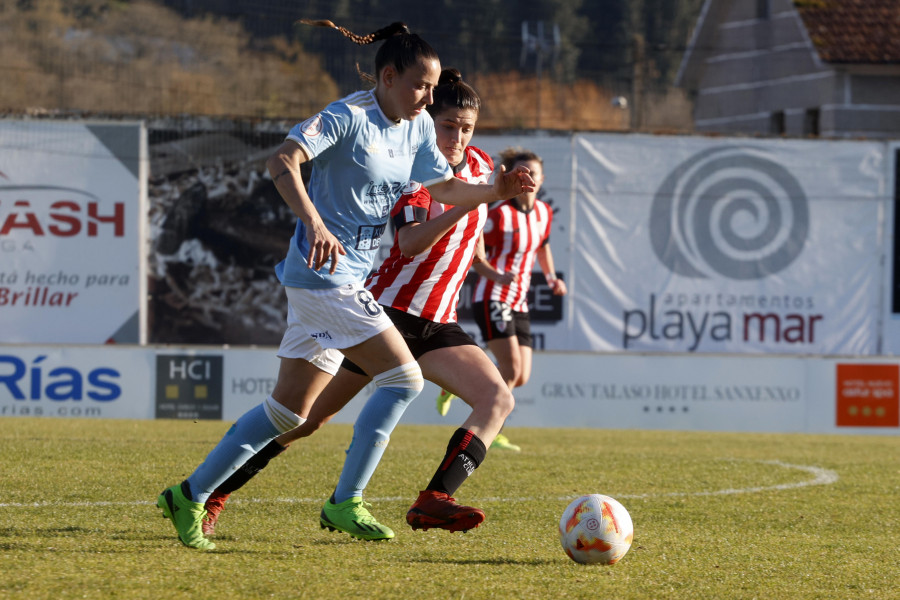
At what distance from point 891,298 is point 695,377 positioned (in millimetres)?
4206

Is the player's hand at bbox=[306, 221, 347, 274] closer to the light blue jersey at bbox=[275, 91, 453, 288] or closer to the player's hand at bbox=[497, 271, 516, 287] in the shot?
the light blue jersey at bbox=[275, 91, 453, 288]

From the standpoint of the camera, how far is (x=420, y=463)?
7.57 m

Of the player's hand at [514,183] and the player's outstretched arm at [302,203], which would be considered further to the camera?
the player's hand at [514,183]

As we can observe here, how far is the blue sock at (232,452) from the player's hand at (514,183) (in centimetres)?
121

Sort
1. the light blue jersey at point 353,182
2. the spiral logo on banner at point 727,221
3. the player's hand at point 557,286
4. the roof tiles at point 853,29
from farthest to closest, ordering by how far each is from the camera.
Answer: the roof tiles at point 853,29 → the spiral logo on banner at point 727,221 → the player's hand at point 557,286 → the light blue jersey at point 353,182

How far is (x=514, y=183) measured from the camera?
415 cm

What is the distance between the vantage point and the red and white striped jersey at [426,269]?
4637mm

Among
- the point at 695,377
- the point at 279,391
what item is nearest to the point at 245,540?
the point at 279,391

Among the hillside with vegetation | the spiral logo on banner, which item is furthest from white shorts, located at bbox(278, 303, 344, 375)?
the hillside with vegetation

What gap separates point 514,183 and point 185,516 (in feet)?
5.58

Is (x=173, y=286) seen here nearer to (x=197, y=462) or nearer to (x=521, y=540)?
(x=197, y=462)

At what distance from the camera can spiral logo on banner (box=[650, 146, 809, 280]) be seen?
15.6 meters

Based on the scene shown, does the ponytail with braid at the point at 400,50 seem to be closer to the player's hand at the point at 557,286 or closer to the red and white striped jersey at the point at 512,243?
the red and white striped jersey at the point at 512,243

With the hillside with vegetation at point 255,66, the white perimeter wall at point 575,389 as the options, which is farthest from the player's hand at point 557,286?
the hillside with vegetation at point 255,66
